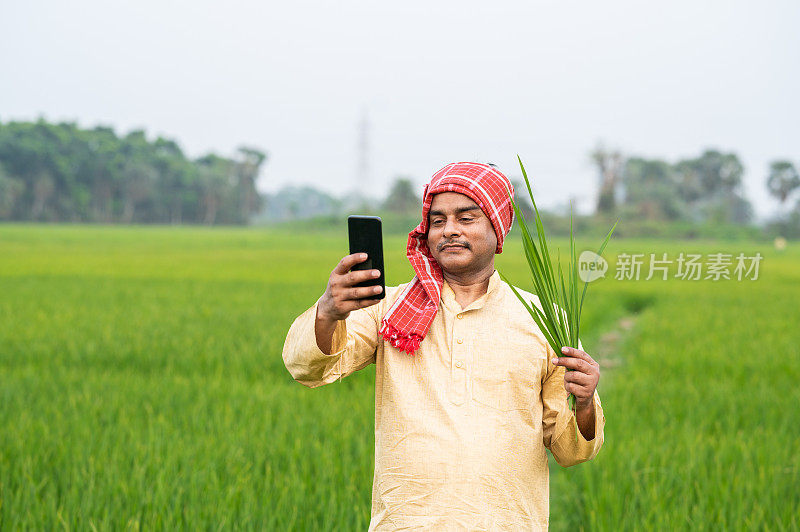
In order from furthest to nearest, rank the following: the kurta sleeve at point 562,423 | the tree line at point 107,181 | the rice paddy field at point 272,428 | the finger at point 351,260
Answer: the tree line at point 107,181 < the rice paddy field at point 272,428 < the kurta sleeve at point 562,423 < the finger at point 351,260

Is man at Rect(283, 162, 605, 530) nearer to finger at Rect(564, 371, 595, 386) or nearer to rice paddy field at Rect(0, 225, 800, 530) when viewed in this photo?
finger at Rect(564, 371, 595, 386)

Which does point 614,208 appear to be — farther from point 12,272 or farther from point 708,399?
point 708,399

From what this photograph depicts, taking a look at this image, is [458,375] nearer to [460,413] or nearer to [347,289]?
[460,413]

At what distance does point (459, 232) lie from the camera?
132cm

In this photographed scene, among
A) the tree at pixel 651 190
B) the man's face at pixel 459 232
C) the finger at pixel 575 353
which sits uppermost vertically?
the tree at pixel 651 190

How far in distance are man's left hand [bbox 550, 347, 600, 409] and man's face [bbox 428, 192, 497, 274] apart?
0.26m

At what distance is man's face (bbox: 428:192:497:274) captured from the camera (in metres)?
1.33

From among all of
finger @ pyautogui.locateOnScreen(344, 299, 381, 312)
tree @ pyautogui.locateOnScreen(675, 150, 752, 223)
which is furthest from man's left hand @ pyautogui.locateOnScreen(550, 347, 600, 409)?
tree @ pyautogui.locateOnScreen(675, 150, 752, 223)

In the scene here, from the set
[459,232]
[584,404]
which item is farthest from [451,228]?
[584,404]

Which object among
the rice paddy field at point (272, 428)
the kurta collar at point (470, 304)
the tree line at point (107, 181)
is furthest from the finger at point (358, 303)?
the tree line at point (107, 181)

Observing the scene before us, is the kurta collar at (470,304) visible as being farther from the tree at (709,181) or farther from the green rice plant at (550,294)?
the tree at (709,181)

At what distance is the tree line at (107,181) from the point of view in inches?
2016

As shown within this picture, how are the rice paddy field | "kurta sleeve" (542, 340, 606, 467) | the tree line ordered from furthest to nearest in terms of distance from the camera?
the tree line
the rice paddy field
"kurta sleeve" (542, 340, 606, 467)

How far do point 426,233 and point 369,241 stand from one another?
229 mm
